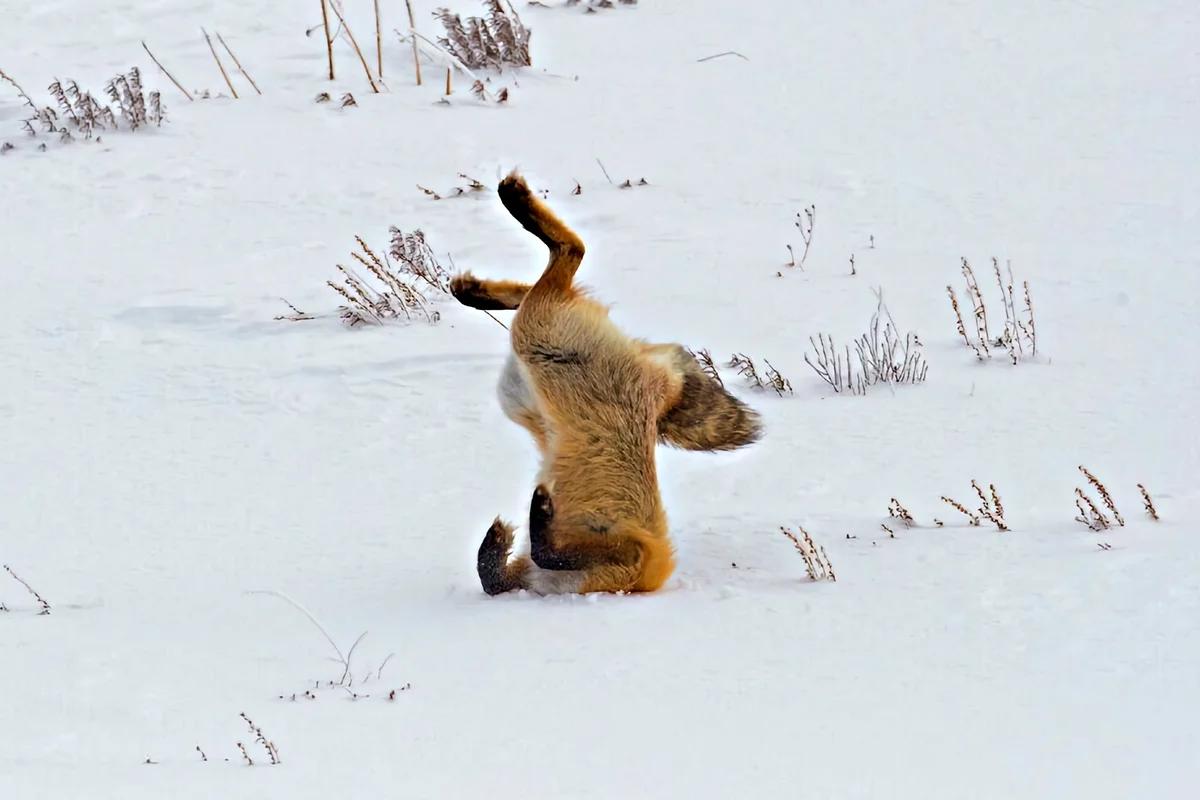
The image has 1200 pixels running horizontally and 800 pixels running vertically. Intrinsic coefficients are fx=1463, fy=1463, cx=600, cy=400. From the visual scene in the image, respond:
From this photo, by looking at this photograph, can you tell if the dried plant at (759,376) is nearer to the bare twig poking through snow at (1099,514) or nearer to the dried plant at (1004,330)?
the dried plant at (1004,330)

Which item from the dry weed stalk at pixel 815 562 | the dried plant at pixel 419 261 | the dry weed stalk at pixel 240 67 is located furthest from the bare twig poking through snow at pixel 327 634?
the dry weed stalk at pixel 240 67

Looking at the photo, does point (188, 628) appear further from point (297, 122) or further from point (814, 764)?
point (297, 122)

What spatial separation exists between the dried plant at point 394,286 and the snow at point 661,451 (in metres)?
0.18

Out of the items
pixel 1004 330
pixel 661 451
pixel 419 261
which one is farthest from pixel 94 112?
pixel 1004 330

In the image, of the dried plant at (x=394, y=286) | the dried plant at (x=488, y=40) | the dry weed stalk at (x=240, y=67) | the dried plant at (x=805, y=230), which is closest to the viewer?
the dried plant at (x=394, y=286)

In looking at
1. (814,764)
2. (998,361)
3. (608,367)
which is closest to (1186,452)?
(998,361)

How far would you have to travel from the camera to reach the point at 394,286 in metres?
8.68

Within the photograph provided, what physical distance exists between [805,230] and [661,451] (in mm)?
3529

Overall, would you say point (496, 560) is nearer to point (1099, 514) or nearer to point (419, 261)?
point (1099, 514)

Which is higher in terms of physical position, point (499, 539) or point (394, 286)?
point (499, 539)

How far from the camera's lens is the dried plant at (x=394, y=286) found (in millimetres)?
8617

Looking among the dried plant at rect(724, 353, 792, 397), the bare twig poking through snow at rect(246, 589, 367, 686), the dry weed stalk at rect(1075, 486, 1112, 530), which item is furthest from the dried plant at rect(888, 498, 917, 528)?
the bare twig poking through snow at rect(246, 589, 367, 686)

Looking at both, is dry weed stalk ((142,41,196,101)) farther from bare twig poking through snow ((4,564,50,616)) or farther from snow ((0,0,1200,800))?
bare twig poking through snow ((4,564,50,616))

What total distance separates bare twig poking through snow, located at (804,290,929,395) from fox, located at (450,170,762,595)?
7.56 ft
